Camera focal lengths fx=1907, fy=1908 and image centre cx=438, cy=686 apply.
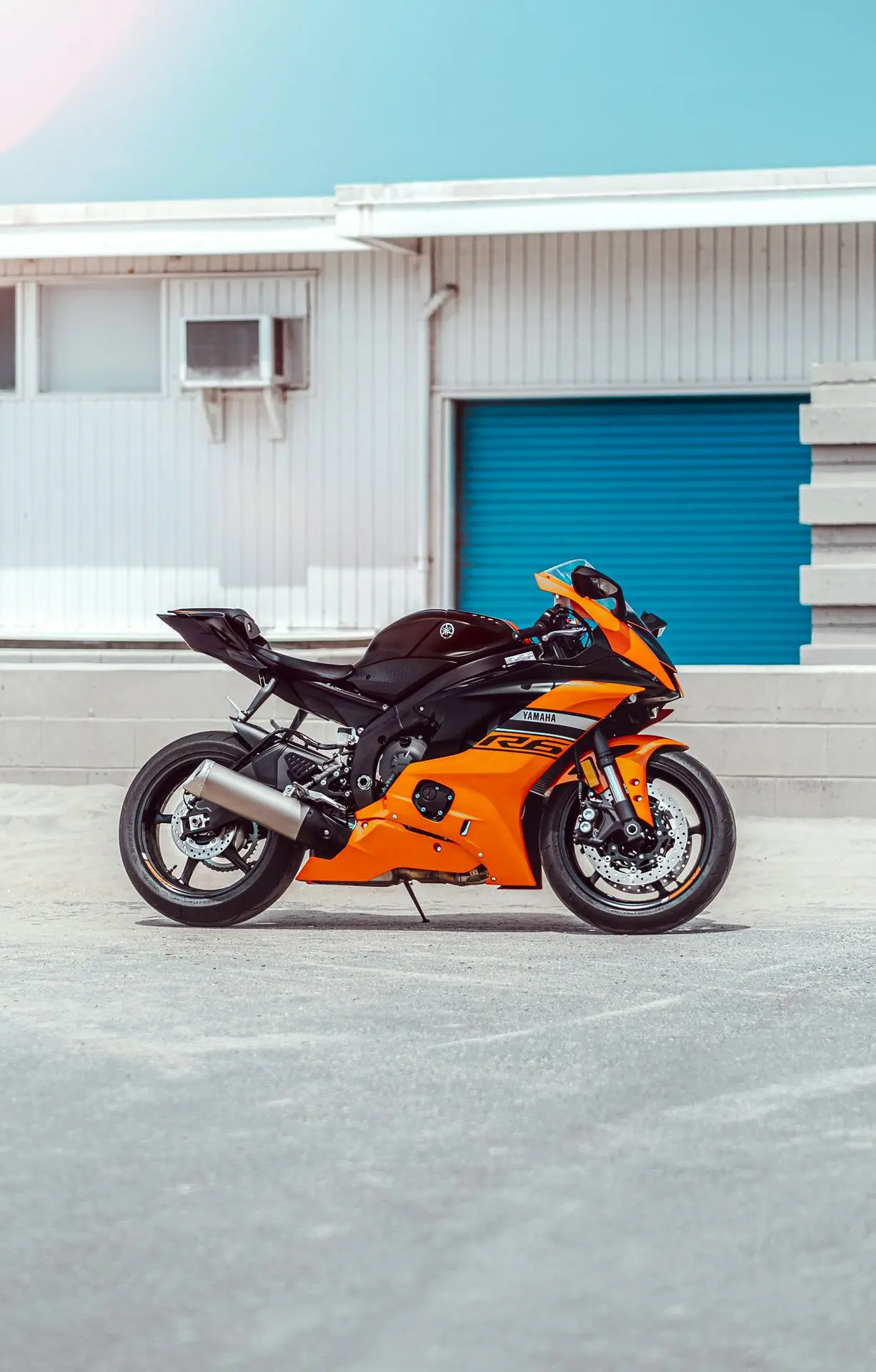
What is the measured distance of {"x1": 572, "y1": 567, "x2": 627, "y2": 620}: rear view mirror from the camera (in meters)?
7.30

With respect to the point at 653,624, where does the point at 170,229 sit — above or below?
above

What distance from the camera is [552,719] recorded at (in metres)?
7.22

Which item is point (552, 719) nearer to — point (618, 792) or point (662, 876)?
point (618, 792)

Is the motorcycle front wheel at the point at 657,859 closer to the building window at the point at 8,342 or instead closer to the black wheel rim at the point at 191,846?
the black wheel rim at the point at 191,846

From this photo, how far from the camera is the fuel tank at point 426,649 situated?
737 cm

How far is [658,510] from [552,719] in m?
8.70

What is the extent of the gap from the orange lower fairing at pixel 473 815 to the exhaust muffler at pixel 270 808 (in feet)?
0.21

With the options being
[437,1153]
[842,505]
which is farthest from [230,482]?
[437,1153]

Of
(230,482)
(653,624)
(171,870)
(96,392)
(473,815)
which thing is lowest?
(171,870)

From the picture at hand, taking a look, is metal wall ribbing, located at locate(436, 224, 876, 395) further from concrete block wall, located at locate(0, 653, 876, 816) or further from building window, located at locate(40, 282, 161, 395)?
concrete block wall, located at locate(0, 653, 876, 816)

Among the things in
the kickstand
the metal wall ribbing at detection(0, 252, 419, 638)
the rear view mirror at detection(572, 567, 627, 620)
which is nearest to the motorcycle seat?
the kickstand

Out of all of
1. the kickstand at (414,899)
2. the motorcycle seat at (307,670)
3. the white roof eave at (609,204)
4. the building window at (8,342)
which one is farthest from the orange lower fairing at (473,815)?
the building window at (8,342)

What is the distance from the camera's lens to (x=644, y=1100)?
4555 millimetres

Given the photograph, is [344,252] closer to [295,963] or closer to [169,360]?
[169,360]
